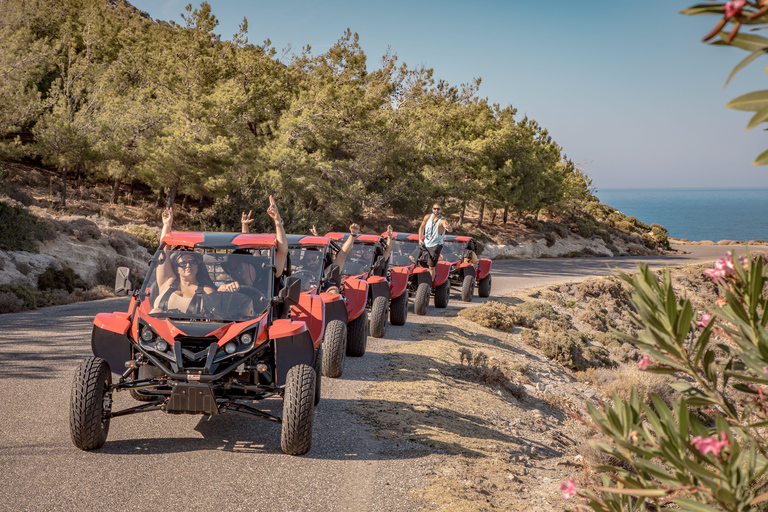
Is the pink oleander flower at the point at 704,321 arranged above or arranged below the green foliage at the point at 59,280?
above

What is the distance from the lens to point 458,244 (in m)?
16.5

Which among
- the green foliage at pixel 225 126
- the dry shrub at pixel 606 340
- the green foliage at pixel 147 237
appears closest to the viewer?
the dry shrub at pixel 606 340

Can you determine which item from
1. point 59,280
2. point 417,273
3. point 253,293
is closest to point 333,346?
point 253,293

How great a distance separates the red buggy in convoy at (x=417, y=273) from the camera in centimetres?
1365

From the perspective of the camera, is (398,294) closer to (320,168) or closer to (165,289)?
(165,289)

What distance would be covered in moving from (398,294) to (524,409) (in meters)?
3.95

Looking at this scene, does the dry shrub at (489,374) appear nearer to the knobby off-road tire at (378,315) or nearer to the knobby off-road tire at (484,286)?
the knobby off-road tire at (378,315)

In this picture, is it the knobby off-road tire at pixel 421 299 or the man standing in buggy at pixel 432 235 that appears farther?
the knobby off-road tire at pixel 421 299

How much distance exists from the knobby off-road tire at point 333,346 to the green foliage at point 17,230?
1203 centimetres

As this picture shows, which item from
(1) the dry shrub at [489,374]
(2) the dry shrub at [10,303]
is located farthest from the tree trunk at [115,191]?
(1) the dry shrub at [489,374]

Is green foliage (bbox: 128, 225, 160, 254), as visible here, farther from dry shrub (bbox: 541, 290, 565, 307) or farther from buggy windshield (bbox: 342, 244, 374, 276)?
dry shrub (bbox: 541, 290, 565, 307)

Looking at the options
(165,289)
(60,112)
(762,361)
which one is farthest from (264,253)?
(60,112)

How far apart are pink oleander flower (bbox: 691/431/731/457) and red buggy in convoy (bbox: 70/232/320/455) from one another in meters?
3.56

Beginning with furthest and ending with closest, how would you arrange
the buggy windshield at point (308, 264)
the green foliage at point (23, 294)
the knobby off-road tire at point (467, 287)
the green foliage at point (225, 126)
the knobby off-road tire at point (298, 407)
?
the green foliage at point (225, 126)
the knobby off-road tire at point (467, 287)
the green foliage at point (23, 294)
the buggy windshield at point (308, 264)
the knobby off-road tire at point (298, 407)
